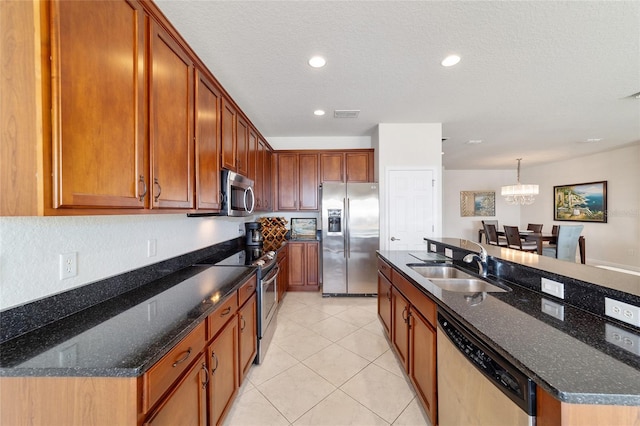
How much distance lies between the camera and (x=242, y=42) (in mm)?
1869

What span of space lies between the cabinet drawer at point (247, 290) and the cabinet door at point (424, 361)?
1204 mm

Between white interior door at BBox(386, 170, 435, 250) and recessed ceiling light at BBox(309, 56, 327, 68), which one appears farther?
white interior door at BBox(386, 170, 435, 250)

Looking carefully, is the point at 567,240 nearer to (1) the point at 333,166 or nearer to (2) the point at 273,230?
(1) the point at 333,166

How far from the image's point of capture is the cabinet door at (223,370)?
1.32m

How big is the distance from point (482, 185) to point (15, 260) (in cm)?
942

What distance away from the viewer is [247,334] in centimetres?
189

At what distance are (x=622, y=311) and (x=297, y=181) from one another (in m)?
3.72

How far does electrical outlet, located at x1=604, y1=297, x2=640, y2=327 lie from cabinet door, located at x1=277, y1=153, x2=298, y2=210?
3600 millimetres

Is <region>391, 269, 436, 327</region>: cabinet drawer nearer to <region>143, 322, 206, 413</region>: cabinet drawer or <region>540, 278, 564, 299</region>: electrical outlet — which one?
<region>540, 278, 564, 299</region>: electrical outlet

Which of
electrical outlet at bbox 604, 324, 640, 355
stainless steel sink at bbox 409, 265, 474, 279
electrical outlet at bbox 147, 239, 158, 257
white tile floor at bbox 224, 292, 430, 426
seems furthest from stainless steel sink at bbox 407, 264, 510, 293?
electrical outlet at bbox 147, 239, 158, 257

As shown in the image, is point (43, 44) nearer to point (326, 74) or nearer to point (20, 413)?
point (20, 413)

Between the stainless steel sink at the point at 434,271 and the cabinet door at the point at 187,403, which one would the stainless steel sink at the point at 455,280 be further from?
the cabinet door at the point at 187,403

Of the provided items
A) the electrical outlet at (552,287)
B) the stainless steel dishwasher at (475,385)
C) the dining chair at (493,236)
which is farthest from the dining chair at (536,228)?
the stainless steel dishwasher at (475,385)

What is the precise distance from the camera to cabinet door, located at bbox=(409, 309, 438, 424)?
4.59ft
